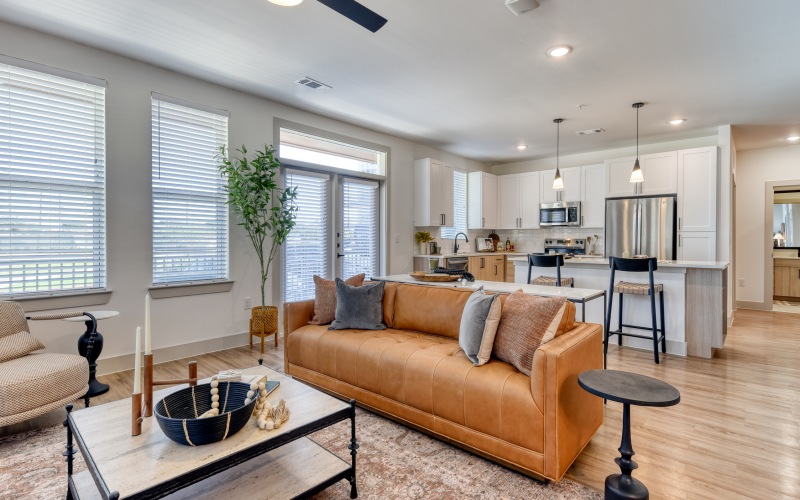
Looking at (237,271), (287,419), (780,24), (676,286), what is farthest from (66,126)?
(676,286)

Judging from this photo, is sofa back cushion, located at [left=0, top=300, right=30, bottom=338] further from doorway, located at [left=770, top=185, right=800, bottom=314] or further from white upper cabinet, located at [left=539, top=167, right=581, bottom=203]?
doorway, located at [left=770, top=185, right=800, bottom=314]

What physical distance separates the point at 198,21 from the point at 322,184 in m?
2.53

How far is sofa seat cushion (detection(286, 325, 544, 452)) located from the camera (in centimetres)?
196

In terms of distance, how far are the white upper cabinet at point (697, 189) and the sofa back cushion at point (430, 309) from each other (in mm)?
4654

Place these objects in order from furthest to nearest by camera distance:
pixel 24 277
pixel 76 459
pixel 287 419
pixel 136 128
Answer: pixel 136 128 → pixel 24 277 → pixel 76 459 → pixel 287 419

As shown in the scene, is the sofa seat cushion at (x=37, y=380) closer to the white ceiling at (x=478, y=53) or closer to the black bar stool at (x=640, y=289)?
the white ceiling at (x=478, y=53)

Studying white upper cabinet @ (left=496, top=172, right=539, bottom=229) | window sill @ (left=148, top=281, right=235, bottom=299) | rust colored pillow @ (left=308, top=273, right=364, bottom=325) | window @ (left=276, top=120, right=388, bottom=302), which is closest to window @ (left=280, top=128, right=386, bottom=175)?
window @ (left=276, top=120, right=388, bottom=302)

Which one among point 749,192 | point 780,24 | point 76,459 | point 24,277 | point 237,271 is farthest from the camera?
point 749,192

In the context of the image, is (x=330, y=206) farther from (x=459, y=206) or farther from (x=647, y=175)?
(x=647, y=175)

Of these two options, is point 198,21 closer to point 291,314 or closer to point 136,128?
point 136,128

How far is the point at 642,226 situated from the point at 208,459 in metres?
6.47

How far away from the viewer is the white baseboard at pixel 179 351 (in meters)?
3.54

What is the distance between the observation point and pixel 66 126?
3.32 metres

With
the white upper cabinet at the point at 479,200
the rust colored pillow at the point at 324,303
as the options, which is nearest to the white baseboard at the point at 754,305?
the white upper cabinet at the point at 479,200
